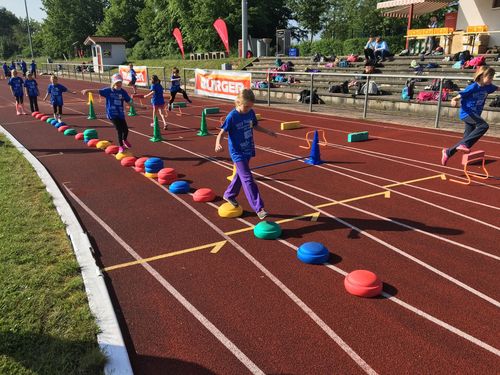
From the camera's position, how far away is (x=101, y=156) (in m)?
10.4

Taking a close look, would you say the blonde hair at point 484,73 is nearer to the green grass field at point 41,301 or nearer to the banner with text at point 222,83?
the green grass field at point 41,301

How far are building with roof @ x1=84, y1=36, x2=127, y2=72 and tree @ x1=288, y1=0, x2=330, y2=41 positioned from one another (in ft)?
71.4

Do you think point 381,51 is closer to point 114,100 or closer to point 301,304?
point 114,100

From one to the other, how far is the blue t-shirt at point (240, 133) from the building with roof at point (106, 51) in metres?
44.3

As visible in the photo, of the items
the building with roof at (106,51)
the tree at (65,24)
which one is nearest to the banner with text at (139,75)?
the building with roof at (106,51)

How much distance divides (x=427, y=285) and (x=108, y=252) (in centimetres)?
376

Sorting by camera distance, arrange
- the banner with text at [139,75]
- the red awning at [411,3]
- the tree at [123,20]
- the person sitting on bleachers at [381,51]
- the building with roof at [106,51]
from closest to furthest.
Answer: the person sitting on bleachers at [381,51] < the red awning at [411,3] < the banner with text at [139,75] < the building with roof at [106,51] < the tree at [123,20]

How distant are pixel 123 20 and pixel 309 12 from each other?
30.2 metres

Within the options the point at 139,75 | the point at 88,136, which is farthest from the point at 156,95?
the point at 139,75

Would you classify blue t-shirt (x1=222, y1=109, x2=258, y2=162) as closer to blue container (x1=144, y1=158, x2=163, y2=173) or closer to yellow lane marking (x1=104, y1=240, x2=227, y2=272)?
yellow lane marking (x1=104, y1=240, x2=227, y2=272)

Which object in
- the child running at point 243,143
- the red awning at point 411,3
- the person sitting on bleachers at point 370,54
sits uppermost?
the red awning at point 411,3

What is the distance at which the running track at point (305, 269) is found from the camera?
136 inches

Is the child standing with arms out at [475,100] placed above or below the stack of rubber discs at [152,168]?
above

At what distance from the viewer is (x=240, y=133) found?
5.99m
